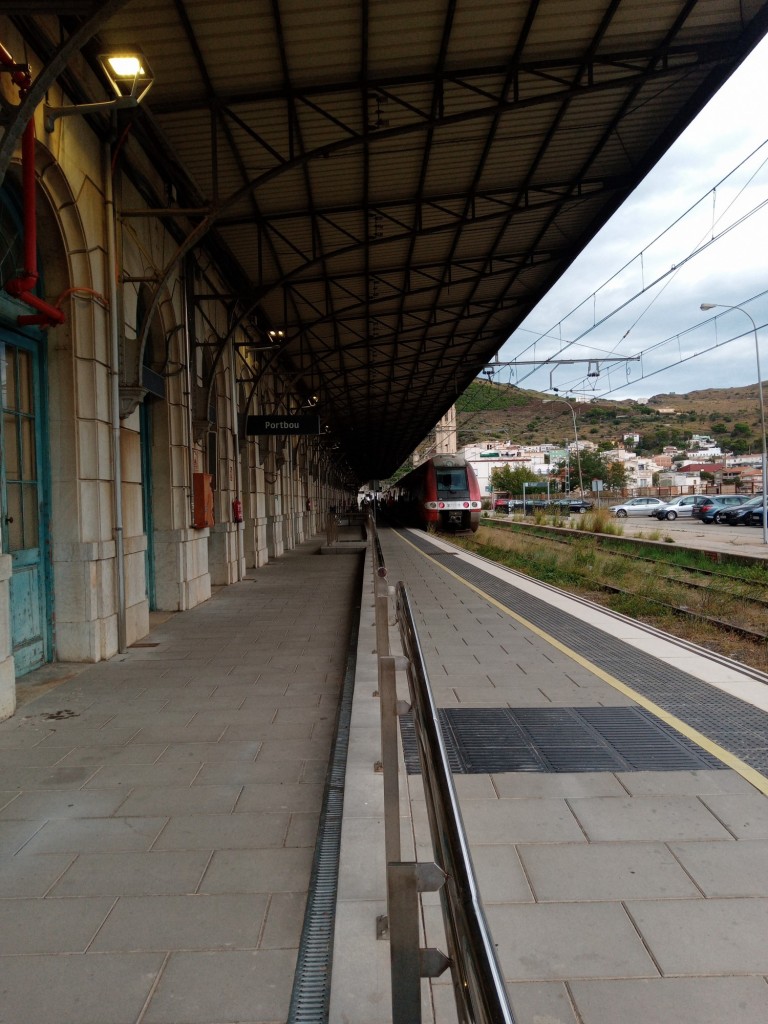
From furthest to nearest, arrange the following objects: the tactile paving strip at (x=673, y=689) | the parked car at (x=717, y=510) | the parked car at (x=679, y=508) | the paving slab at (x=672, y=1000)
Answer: the parked car at (x=679, y=508), the parked car at (x=717, y=510), the tactile paving strip at (x=673, y=689), the paving slab at (x=672, y=1000)

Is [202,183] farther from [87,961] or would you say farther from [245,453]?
[87,961]

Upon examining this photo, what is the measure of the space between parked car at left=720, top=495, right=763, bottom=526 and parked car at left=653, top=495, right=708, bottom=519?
7.99 m

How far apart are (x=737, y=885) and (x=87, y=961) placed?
2.44 m

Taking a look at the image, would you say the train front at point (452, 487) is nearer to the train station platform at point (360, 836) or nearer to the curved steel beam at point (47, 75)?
the train station platform at point (360, 836)

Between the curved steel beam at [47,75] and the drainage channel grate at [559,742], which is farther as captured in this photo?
the curved steel beam at [47,75]

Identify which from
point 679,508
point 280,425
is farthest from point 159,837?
point 679,508

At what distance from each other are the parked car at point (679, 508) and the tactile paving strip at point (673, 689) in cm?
3813

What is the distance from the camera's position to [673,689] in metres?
5.69

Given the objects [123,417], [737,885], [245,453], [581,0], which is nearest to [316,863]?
[737,885]

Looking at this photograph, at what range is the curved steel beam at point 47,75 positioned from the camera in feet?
15.3

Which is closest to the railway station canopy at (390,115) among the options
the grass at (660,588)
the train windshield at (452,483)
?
the grass at (660,588)

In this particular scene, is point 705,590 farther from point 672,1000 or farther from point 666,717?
point 672,1000

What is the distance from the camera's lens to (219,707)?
5.53m

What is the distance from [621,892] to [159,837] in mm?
2065
